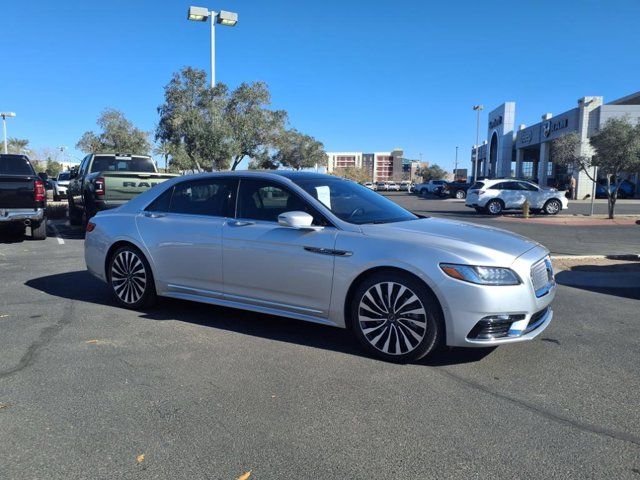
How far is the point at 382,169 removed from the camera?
170 meters

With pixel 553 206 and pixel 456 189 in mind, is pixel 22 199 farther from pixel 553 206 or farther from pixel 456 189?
pixel 456 189

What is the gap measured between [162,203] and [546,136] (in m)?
42.5

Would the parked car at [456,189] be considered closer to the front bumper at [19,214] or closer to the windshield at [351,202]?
the front bumper at [19,214]

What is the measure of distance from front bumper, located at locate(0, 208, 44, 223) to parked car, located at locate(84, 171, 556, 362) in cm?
575

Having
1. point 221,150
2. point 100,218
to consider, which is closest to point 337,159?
point 221,150

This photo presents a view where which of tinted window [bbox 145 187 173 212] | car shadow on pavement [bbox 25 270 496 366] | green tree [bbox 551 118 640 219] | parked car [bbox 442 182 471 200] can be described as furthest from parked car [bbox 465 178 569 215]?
tinted window [bbox 145 187 173 212]

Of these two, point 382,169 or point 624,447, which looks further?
point 382,169

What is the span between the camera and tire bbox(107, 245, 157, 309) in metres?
5.77

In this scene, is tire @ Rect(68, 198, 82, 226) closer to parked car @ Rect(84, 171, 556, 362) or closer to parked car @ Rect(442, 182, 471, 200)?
parked car @ Rect(84, 171, 556, 362)

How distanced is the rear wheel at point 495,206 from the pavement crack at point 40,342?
66.2 feet

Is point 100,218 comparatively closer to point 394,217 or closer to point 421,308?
point 394,217

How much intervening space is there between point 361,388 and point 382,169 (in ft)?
557

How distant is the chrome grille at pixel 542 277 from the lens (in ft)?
13.9

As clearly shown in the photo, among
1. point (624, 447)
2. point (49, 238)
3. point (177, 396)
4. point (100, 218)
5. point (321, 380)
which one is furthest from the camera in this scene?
point (49, 238)
